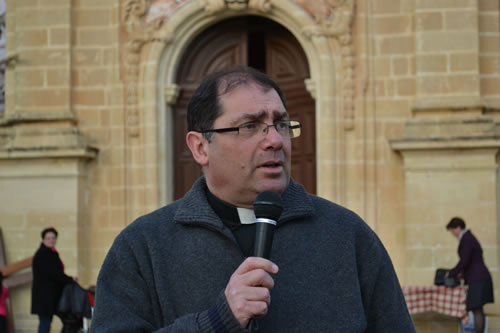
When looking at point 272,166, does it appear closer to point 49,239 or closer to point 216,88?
point 216,88

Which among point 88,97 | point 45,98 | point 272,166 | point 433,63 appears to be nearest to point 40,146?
point 45,98

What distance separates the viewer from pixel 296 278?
2711mm

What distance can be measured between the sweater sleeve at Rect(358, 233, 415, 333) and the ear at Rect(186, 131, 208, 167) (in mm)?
572

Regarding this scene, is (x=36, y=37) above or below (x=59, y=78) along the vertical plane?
above

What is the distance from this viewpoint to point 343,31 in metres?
12.0

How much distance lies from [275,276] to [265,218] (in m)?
0.25

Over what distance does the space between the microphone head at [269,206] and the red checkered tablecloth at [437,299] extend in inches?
331

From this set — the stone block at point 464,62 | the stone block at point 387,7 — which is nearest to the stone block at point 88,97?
→ the stone block at point 387,7

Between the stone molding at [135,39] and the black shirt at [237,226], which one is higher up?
the stone molding at [135,39]

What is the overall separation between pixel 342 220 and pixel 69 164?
9.81 meters

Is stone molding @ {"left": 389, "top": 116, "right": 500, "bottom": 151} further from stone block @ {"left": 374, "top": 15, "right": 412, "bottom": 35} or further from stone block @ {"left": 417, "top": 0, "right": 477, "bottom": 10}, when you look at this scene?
stone block @ {"left": 417, "top": 0, "right": 477, "bottom": 10}

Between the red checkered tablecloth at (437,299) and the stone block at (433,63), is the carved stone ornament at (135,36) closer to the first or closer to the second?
the stone block at (433,63)

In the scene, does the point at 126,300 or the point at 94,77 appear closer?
the point at 126,300

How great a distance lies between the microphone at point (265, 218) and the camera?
8.07 feet
